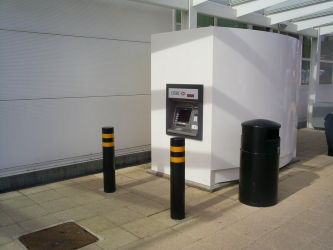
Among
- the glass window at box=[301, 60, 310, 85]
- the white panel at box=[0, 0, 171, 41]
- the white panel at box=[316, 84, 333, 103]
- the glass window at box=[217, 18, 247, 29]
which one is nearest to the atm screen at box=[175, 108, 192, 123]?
the white panel at box=[0, 0, 171, 41]

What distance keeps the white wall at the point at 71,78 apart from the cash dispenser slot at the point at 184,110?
4.85 feet

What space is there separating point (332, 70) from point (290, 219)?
460 inches

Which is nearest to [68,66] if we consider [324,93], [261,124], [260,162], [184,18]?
[184,18]

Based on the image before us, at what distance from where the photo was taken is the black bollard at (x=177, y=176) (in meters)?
4.29

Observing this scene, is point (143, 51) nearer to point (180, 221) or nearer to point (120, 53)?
point (120, 53)

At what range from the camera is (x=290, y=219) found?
452cm

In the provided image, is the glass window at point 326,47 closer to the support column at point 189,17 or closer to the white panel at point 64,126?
the support column at point 189,17

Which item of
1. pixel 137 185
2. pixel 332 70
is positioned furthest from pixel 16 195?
pixel 332 70

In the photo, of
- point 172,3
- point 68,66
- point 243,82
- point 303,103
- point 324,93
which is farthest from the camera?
point 324,93

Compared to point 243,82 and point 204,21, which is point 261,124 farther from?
point 204,21

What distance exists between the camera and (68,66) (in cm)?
626

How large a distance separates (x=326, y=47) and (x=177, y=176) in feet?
39.2

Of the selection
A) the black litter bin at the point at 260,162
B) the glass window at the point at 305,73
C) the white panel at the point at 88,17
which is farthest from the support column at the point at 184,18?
the glass window at the point at 305,73

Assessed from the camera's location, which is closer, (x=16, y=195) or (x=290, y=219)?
(x=290, y=219)
